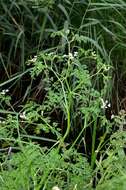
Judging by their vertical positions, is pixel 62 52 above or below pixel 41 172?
above

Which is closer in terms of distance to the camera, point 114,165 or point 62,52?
point 114,165

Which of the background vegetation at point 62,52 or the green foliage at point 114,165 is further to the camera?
the background vegetation at point 62,52

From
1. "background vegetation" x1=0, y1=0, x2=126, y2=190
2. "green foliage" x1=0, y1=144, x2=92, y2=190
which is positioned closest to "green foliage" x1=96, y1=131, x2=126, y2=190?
"green foliage" x1=0, y1=144, x2=92, y2=190

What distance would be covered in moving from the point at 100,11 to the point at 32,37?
0.37m

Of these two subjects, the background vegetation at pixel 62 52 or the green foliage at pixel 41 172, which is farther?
the background vegetation at pixel 62 52

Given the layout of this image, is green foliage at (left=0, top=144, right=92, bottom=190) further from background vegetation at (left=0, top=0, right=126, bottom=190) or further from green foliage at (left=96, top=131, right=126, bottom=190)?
background vegetation at (left=0, top=0, right=126, bottom=190)

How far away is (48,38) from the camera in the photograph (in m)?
2.91

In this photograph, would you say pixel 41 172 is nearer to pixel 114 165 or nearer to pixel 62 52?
pixel 114 165

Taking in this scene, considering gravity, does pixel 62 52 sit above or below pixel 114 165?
above

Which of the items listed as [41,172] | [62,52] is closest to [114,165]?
[41,172]

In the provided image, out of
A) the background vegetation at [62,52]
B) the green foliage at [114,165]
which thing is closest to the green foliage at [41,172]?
the green foliage at [114,165]

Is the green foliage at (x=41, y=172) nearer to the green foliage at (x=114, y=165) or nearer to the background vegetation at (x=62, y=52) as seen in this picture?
the green foliage at (x=114, y=165)

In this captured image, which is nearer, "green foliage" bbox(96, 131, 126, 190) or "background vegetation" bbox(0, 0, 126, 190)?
"green foliage" bbox(96, 131, 126, 190)

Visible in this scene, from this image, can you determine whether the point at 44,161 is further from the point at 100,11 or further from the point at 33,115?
the point at 100,11
